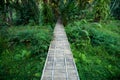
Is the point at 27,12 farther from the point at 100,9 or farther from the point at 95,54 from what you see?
the point at 95,54

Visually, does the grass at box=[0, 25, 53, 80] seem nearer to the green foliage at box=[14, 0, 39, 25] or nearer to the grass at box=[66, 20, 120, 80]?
the grass at box=[66, 20, 120, 80]

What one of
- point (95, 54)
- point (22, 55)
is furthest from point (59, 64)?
point (95, 54)

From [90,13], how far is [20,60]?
8.45 m

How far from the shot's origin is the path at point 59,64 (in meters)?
4.61

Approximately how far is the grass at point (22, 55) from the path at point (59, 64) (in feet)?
1.37

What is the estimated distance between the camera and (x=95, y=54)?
24.4 ft

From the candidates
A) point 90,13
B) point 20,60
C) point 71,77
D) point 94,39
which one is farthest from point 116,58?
point 90,13

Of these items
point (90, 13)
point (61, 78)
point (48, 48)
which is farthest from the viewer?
point (90, 13)

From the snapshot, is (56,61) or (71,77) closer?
(71,77)

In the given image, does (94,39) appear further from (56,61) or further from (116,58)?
(56,61)

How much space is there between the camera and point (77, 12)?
1261cm

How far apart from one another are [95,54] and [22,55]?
3.09m

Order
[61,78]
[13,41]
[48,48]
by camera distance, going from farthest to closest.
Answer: [13,41] < [48,48] < [61,78]

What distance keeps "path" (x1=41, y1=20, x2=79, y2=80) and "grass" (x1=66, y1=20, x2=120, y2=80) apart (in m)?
0.56
